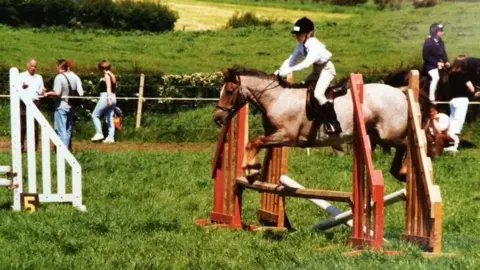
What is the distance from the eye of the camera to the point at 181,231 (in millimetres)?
10211

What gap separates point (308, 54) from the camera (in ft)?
35.6

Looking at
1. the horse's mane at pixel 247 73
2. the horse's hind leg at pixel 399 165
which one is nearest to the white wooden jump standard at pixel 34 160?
the horse's mane at pixel 247 73

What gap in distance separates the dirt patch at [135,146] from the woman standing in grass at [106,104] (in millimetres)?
250

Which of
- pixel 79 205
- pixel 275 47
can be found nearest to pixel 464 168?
pixel 79 205

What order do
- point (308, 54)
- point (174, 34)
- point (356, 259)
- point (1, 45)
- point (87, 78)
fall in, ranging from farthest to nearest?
point (174, 34) < point (1, 45) < point (87, 78) < point (308, 54) < point (356, 259)

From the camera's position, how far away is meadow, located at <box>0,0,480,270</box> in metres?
8.35

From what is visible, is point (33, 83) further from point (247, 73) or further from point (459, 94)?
point (459, 94)

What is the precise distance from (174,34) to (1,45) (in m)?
8.33

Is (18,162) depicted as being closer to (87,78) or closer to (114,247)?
(114,247)

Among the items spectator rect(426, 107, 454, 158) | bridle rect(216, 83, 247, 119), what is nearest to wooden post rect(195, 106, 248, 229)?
bridle rect(216, 83, 247, 119)

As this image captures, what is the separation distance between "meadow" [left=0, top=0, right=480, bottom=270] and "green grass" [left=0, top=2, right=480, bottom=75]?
0.13 m

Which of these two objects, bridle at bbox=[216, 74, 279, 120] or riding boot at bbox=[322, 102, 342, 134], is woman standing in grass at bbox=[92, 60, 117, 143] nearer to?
bridle at bbox=[216, 74, 279, 120]

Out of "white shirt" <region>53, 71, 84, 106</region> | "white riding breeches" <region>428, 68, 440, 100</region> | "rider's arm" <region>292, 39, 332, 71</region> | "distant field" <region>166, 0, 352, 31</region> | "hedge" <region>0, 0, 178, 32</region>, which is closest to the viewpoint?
"rider's arm" <region>292, 39, 332, 71</region>

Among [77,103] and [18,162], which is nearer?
[18,162]
